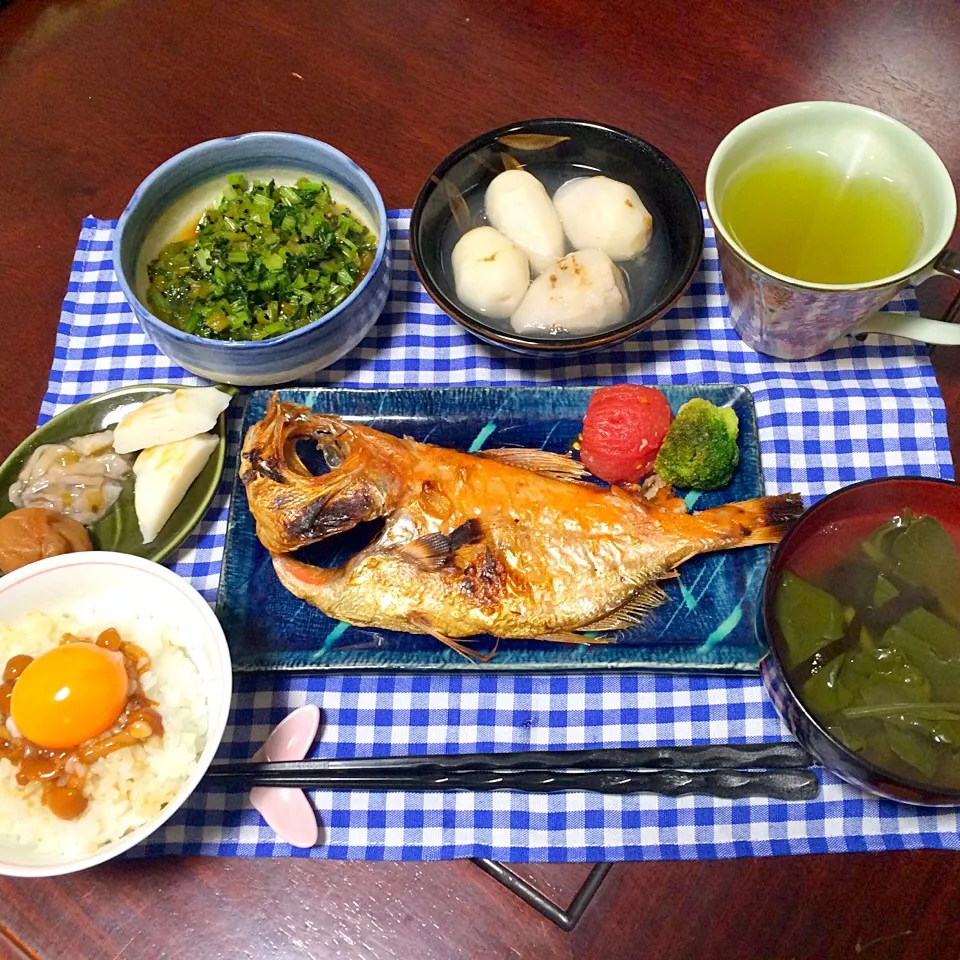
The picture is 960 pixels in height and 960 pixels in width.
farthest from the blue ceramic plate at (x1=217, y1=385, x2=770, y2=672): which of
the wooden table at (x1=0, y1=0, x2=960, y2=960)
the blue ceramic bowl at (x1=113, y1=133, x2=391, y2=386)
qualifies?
the wooden table at (x1=0, y1=0, x2=960, y2=960)

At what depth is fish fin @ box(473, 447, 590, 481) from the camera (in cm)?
202

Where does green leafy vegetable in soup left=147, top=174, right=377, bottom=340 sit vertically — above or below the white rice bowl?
above

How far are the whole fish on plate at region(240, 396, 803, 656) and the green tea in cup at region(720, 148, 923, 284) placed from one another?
665 mm

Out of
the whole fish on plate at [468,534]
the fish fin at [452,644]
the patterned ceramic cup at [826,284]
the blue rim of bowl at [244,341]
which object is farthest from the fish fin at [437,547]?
the patterned ceramic cup at [826,284]

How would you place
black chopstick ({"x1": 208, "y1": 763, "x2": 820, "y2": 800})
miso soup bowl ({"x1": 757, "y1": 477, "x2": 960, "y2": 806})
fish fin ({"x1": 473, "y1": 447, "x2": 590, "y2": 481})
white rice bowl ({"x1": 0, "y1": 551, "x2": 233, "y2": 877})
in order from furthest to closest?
fish fin ({"x1": 473, "y1": 447, "x2": 590, "y2": 481}) → black chopstick ({"x1": 208, "y1": 763, "x2": 820, "y2": 800}) → white rice bowl ({"x1": 0, "y1": 551, "x2": 233, "y2": 877}) → miso soup bowl ({"x1": 757, "y1": 477, "x2": 960, "y2": 806})

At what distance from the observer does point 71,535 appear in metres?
1.88

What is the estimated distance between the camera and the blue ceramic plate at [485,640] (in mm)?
1763

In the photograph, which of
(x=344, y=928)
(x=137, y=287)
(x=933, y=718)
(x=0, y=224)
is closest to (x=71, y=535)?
(x=137, y=287)

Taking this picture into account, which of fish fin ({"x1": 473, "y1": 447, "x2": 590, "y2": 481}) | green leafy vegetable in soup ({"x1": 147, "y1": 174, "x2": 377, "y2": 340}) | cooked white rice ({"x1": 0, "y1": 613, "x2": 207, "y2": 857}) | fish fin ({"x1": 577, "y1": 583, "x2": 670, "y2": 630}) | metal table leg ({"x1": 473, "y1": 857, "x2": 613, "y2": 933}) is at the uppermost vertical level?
green leafy vegetable in soup ({"x1": 147, "y1": 174, "x2": 377, "y2": 340})

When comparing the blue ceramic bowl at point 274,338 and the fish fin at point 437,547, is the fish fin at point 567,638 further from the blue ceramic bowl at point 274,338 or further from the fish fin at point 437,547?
the blue ceramic bowl at point 274,338

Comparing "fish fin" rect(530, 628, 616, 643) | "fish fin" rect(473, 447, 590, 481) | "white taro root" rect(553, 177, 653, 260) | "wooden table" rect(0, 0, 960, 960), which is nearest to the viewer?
"fish fin" rect(530, 628, 616, 643)

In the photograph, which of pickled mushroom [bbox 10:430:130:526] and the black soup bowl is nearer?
pickled mushroom [bbox 10:430:130:526]

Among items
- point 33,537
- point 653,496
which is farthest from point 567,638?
point 33,537

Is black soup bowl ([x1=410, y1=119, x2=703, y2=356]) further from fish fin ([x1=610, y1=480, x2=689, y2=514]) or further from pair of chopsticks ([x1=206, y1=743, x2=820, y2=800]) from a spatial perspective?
pair of chopsticks ([x1=206, y1=743, x2=820, y2=800])
